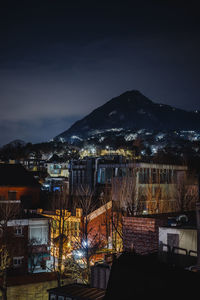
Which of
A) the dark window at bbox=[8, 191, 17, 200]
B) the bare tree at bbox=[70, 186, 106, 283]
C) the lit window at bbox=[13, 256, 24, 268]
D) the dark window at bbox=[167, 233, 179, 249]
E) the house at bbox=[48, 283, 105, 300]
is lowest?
the lit window at bbox=[13, 256, 24, 268]

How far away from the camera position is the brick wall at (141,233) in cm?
1182

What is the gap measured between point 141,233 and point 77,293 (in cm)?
383

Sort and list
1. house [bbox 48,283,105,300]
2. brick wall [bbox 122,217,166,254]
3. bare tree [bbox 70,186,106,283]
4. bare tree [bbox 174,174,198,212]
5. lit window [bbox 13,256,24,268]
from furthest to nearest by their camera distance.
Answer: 1. bare tree [bbox 174,174,198,212]
2. lit window [bbox 13,256,24,268]
3. bare tree [bbox 70,186,106,283]
4. brick wall [bbox 122,217,166,254]
5. house [bbox 48,283,105,300]

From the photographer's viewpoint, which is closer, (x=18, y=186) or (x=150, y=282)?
(x=150, y=282)

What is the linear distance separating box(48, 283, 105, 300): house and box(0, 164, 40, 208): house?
92.0 feet

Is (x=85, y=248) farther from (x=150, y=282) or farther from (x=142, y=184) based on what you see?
(x=150, y=282)

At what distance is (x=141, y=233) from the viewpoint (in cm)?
1220

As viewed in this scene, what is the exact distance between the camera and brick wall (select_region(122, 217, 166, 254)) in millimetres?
11820

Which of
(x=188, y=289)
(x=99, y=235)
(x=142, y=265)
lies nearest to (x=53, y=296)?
(x=142, y=265)

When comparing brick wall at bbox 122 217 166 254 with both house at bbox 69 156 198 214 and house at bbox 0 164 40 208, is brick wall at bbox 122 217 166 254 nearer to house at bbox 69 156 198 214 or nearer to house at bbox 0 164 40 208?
house at bbox 69 156 198 214

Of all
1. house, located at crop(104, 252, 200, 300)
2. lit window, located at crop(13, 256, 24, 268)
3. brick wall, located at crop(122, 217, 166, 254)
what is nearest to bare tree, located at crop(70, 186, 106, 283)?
lit window, located at crop(13, 256, 24, 268)

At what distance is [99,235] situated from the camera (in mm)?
24547

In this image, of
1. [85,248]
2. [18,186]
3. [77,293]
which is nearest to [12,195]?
[18,186]

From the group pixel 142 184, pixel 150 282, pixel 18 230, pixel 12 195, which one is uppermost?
pixel 142 184
